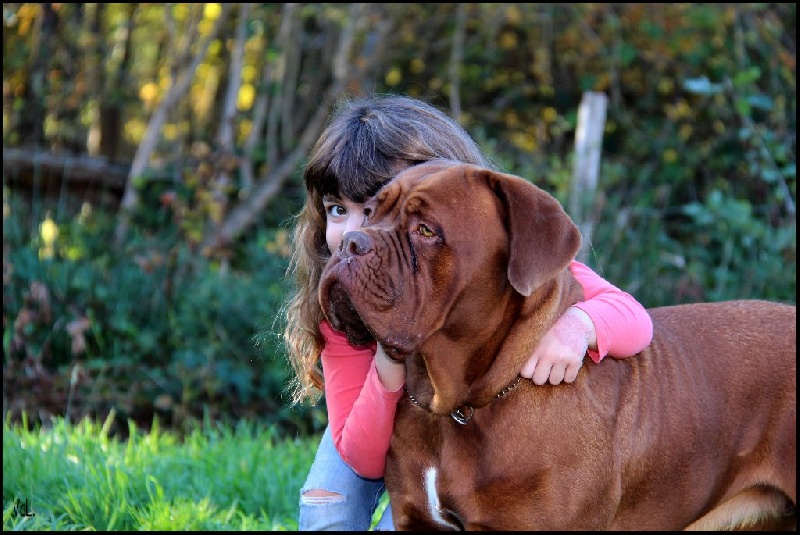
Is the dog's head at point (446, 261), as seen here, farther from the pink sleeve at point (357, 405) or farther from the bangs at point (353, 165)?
the bangs at point (353, 165)

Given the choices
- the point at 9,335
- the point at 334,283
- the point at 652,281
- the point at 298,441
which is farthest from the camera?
the point at 652,281

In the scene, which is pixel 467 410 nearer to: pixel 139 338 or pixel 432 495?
pixel 432 495

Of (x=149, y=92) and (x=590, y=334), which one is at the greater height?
(x=590, y=334)

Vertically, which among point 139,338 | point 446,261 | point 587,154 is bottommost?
point 139,338

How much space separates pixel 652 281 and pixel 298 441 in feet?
10.2

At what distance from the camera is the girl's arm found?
281 cm

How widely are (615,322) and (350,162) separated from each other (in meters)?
1.05

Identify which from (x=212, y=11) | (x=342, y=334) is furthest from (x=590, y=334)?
(x=212, y=11)

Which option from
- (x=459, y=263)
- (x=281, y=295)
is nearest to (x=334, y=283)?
(x=459, y=263)

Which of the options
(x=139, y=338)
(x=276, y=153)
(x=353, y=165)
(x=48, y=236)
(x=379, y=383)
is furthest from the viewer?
(x=276, y=153)

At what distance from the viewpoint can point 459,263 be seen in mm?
2705

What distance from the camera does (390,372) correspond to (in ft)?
9.87

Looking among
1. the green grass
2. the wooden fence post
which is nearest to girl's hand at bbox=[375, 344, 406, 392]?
the green grass

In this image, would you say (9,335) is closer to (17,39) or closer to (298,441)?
(298,441)
